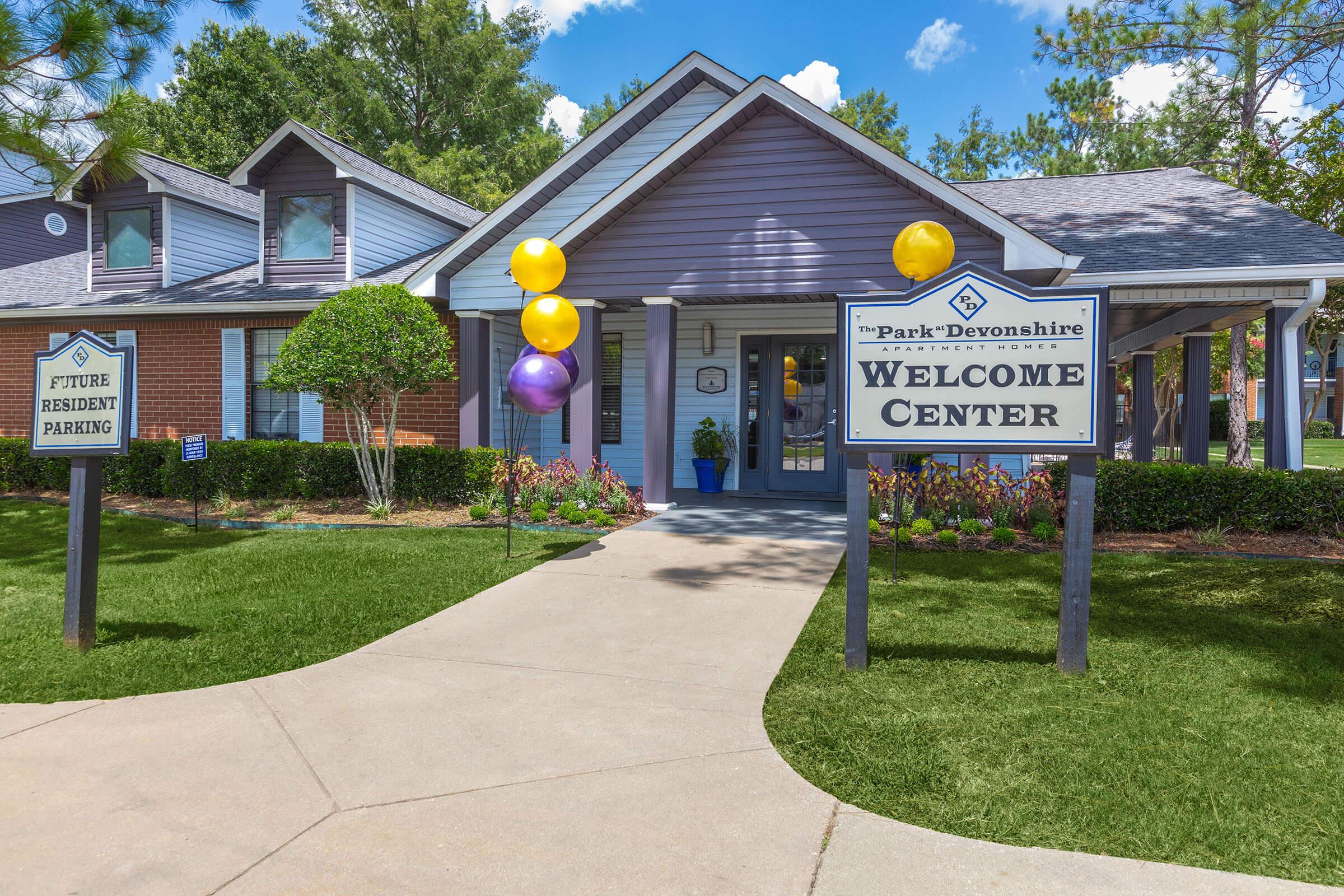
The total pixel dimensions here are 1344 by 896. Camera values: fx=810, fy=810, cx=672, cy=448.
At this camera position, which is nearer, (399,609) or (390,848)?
(390,848)

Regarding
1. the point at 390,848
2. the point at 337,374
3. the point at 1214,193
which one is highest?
the point at 1214,193

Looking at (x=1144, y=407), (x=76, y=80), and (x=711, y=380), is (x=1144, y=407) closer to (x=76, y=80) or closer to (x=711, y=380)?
→ (x=711, y=380)

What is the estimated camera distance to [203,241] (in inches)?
571

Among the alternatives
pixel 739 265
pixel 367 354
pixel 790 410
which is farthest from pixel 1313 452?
pixel 367 354

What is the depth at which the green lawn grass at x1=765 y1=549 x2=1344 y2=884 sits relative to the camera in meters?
2.75

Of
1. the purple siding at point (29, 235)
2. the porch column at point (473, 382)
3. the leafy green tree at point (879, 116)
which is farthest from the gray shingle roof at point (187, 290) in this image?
the leafy green tree at point (879, 116)

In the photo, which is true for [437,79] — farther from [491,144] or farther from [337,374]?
[337,374]

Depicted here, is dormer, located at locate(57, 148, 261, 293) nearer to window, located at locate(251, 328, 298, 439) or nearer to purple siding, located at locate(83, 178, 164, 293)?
purple siding, located at locate(83, 178, 164, 293)

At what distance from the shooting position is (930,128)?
40.8 metres

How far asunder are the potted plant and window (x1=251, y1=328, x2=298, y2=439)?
6454 millimetres

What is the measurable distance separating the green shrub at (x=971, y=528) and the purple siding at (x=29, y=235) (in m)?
20.4

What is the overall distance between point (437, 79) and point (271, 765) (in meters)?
31.3

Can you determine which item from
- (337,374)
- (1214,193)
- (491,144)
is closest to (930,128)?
(491,144)

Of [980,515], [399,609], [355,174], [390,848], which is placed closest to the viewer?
[390,848]
